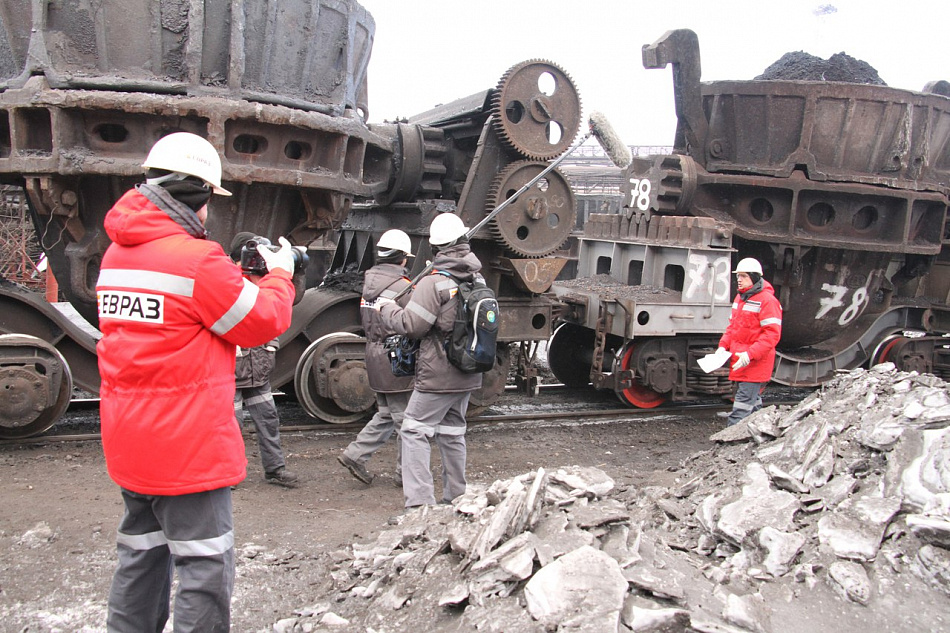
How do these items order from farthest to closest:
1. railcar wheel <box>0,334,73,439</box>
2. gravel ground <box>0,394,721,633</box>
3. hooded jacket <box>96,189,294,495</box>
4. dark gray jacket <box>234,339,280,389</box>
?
1. railcar wheel <box>0,334,73,439</box>
2. dark gray jacket <box>234,339,280,389</box>
3. gravel ground <box>0,394,721,633</box>
4. hooded jacket <box>96,189,294,495</box>

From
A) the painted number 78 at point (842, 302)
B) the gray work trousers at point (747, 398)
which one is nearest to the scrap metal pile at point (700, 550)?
the gray work trousers at point (747, 398)

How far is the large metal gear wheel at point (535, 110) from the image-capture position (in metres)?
6.71

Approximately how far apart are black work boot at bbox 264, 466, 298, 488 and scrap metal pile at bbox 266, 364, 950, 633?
156cm

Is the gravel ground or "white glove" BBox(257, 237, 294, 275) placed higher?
"white glove" BBox(257, 237, 294, 275)

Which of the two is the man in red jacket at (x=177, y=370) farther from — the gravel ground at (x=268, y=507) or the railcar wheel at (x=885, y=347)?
the railcar wheel at (x=885, y=347)

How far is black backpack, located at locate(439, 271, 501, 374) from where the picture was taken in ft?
15.3

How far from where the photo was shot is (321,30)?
595 centimetres

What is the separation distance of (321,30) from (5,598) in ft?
14.6

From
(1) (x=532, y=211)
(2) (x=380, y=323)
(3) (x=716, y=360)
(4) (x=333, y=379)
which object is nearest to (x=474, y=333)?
(2) (x=380, y=323)

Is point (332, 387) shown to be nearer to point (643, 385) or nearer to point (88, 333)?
point (88, 333)

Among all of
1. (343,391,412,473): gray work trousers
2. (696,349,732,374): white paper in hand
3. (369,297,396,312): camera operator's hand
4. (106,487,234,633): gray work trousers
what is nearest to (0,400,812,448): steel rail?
(343,391,412,473): gray work trousers

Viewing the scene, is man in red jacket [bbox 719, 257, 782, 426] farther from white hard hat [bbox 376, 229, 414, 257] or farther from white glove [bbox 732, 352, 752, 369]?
white hard hat [bbox 376, 229, 414, 257]

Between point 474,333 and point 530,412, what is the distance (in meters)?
3.75

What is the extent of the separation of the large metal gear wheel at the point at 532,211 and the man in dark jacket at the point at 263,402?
2492 millimetres
